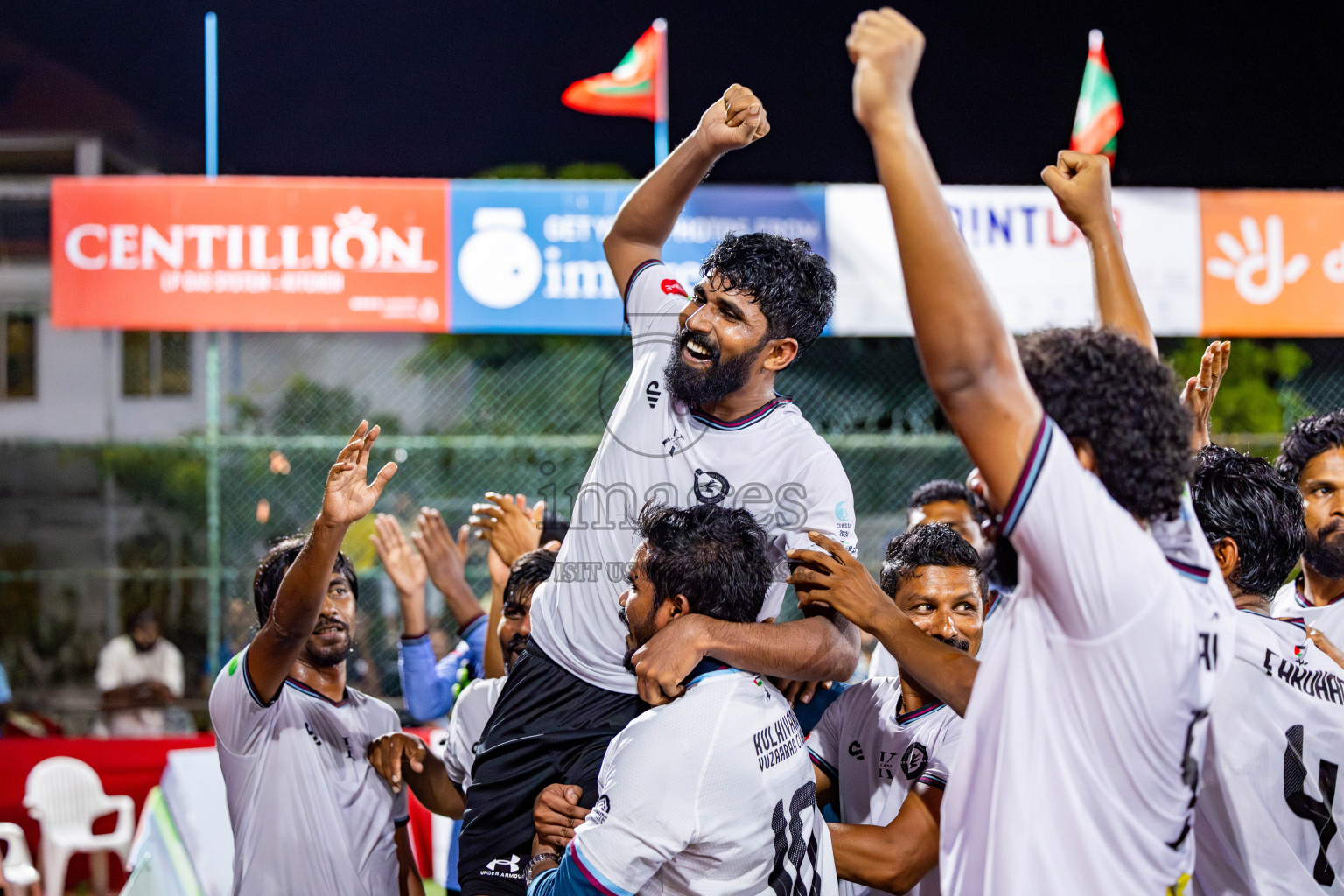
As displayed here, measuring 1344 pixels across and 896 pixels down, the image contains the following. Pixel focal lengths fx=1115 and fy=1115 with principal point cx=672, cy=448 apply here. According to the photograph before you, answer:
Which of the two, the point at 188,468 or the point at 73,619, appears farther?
the point at 188,468

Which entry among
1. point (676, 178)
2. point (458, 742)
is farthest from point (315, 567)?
point (676, 178)

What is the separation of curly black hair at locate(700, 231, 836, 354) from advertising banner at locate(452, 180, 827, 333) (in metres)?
6.74

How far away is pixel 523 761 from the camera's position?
3062 mm

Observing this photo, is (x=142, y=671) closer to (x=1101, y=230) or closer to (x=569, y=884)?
(x=569, y=884)

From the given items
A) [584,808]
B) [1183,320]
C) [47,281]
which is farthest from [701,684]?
[47,281]

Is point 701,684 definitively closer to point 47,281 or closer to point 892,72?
point 892,72

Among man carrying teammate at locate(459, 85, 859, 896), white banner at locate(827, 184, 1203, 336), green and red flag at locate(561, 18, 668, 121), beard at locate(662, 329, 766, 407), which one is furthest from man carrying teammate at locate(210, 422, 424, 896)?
green and red flag at locate(561, 18, 668, 121)

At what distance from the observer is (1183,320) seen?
34.7 ft

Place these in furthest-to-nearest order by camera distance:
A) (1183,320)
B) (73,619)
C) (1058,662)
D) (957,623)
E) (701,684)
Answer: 1. (73,619)
2. (1183,320)
3. (957,623)
4. (701,684)
5. (1058,662)

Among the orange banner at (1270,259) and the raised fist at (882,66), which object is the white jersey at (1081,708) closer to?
the raised fist at (882,66)

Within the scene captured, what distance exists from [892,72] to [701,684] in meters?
1.31

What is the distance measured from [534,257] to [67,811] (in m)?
5.62

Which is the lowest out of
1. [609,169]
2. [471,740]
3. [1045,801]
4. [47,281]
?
[471,740]

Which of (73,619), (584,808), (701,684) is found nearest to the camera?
(701,684)
